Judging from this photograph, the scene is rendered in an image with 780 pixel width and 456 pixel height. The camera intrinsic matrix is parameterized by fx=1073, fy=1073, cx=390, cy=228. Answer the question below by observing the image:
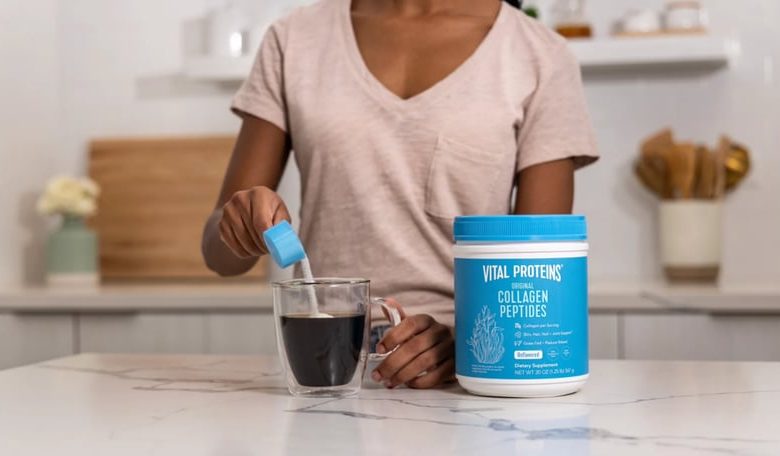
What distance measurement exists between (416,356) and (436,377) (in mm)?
27

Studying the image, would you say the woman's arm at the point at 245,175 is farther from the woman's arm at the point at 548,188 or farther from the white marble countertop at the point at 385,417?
the woman's arm at the point at 548,188

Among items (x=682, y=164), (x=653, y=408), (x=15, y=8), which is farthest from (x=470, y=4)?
(x=15, y=8)

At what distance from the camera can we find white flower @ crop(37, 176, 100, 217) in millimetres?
2443

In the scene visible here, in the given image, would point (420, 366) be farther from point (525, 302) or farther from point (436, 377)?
point (525, 302)

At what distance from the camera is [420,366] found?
0.93 metres

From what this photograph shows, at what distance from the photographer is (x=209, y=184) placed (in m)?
2.53

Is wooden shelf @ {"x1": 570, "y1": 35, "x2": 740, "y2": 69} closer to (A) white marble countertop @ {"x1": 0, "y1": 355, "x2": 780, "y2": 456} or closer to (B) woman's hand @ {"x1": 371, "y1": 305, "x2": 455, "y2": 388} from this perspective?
(A) white marble countertop @ {"x1": 0, "y1": 355, "x2": 780, "y2": 456}

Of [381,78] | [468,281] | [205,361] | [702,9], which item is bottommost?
[205,361]

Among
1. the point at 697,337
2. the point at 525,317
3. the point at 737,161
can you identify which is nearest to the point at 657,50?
the point at 737,161

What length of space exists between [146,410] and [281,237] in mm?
170

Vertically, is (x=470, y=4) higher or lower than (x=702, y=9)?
lower

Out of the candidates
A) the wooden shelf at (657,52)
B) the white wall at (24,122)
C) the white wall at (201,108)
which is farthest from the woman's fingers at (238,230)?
the white wall at (24,122)

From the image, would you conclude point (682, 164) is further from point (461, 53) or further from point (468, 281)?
point (468, 281)

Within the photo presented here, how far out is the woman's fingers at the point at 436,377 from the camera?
94cm
